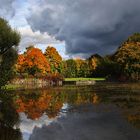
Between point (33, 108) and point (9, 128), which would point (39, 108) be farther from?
point (9, 128)

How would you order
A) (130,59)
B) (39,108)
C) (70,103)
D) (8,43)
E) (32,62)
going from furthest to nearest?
(130,59) < (32,62) < (8,43) < (70,103) < (39,108)

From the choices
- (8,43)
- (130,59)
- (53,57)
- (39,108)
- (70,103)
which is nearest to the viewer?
(39,108)

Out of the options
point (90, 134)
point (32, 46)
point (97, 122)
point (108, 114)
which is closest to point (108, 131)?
point (90, 134)

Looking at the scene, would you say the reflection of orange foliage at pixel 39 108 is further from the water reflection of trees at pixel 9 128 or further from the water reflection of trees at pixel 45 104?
the water reflection of trees at pixel 9 128

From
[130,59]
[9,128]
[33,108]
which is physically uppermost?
[130,59]

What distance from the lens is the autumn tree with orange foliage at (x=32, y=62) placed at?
10341 cm

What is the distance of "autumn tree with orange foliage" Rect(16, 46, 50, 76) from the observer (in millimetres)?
103406

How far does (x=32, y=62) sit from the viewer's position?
104125 millimetres

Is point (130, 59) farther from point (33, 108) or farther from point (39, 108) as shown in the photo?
point (39, 108)

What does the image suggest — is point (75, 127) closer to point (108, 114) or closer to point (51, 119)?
point (51, 119)

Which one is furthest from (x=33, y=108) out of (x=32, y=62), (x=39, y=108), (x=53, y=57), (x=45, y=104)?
(x=53, y=57)

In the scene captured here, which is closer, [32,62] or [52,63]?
[32,62]

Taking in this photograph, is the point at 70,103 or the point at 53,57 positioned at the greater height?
the point at 53,57

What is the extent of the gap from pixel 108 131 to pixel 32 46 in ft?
322
